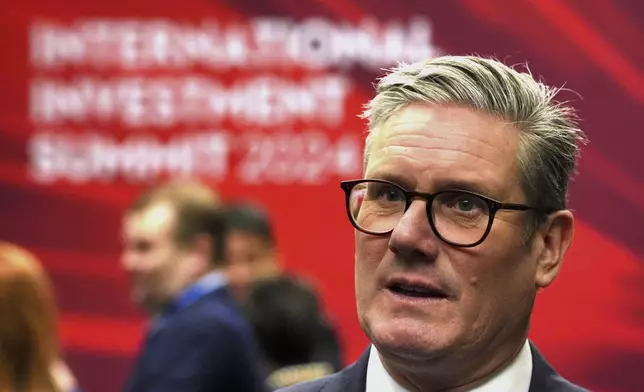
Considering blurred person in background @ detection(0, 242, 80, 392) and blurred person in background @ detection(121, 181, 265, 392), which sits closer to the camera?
blurred person in background @ detection(0, 242, 80, 392)

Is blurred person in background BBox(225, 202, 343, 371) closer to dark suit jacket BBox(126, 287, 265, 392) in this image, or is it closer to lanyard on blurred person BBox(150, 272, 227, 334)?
lanyard on blurred person BBox(150, 272, 227, 334)

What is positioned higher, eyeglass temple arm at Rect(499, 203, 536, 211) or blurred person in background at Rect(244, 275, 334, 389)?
eyeglass temple arm at Rect(499, 203, 536, 211)

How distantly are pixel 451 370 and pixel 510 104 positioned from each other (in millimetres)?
415

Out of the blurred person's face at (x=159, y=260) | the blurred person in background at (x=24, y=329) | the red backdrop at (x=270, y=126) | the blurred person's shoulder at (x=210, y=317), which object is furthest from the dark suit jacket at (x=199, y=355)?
the red backdrop at (x=270, y=126)

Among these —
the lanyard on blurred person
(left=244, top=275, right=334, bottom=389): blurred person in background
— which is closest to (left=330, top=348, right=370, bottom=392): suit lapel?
the lanyard on blurred person

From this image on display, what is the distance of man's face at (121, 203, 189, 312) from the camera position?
396cm

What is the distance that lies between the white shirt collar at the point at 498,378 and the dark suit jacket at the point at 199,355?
1.77 m

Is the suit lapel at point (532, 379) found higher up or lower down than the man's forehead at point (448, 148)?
lower down

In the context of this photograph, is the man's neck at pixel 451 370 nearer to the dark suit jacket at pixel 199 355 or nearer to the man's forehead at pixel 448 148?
the man's forehead at pixel 448 148

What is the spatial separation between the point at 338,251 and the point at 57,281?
1477 mm

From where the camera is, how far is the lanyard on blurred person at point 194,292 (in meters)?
3.76

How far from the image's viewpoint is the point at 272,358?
4.48 meters

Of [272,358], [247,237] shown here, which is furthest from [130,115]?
[272,358]

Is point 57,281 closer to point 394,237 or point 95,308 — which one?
point 95,308
